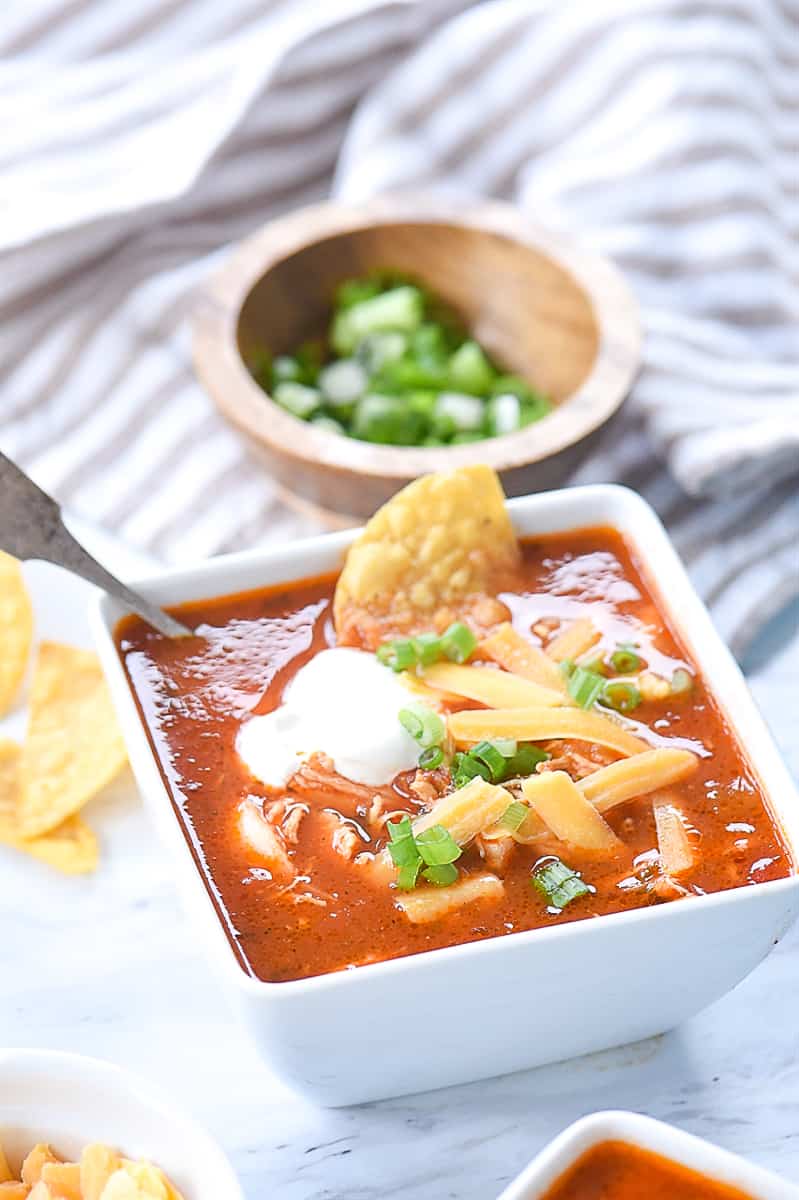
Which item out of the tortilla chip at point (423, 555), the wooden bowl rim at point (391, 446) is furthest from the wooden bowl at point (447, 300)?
the tortilla chip at point (423, 555)

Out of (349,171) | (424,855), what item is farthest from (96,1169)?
(349,171)

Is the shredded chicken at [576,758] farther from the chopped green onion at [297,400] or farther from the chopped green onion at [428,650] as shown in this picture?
the chopped green onion at [297,400]

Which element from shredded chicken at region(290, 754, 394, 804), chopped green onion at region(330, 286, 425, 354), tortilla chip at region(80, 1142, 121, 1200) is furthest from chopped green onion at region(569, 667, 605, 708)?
chopped green onion at region(330, 286, 425, 354)

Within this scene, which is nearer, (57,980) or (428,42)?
(57,980)

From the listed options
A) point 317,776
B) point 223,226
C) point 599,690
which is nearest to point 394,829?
point 317,776

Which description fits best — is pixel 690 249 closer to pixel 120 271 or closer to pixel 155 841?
pixel 120 271

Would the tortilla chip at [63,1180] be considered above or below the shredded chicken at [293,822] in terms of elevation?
below

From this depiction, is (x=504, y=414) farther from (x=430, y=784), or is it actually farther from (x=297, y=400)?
(x=430, y=784)
